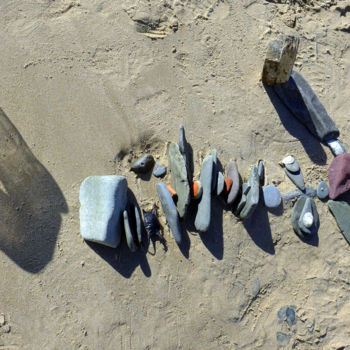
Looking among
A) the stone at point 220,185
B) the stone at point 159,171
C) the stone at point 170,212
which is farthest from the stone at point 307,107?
the stone at point 170,212

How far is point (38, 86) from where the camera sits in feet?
13.4

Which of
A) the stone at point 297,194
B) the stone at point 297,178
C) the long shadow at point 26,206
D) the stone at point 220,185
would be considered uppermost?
the long shadow at point 26,206

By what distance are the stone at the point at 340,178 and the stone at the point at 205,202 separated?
1.38m

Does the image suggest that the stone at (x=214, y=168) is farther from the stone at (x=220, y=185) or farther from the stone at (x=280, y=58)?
the stone at (x=280, y=58)

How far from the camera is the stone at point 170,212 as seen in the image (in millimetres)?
3727

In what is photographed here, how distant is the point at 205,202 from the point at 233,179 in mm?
414

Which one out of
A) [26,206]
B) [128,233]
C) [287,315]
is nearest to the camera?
[128,233]

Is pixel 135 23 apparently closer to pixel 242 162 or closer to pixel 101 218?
pixel 242 162

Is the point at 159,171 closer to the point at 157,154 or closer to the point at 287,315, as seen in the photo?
the point at 157,154

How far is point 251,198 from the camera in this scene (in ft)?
12.5

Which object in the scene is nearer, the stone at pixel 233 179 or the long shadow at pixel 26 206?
the long shadow at pixel 26 206

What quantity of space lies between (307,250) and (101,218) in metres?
2.14

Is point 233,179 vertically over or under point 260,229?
over

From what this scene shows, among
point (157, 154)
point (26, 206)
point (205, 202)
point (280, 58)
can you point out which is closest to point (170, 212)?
point (205, 202)
